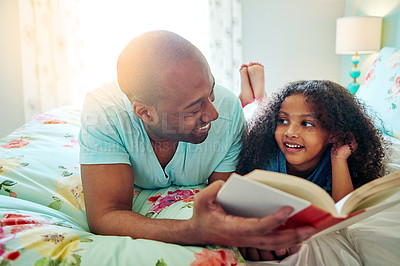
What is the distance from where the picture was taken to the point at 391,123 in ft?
4.66

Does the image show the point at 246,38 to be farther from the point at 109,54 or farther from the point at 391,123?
the point at 391,123

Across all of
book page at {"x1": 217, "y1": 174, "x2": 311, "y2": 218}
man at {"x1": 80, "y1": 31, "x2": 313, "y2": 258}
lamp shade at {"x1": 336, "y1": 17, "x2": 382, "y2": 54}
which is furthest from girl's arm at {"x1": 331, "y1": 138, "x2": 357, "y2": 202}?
lamp shade at {"x1": 336, "y1": 17, "x2": 382, "y2": 54}

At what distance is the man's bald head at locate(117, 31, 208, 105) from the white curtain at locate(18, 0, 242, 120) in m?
2.33

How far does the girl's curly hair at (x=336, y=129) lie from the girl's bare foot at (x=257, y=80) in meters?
0.58

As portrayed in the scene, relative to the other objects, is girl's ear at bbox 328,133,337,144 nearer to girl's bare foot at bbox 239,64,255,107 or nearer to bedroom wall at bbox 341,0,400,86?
girl's bare foot at bbox 239,64,255,107

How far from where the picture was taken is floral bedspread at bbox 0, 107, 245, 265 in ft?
2.23

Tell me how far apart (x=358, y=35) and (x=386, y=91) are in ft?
3.74

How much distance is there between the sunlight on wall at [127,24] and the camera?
3.26 metres

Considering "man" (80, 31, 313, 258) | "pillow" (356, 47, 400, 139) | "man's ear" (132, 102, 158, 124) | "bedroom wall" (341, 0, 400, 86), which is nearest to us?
"man" (80, 31, 313, 258)

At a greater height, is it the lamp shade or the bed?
the lamp shade

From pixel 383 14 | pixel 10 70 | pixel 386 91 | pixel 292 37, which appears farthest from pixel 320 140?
pixel 10 70

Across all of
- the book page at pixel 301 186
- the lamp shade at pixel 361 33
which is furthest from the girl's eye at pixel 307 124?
the lamp shade at pixel 361 33

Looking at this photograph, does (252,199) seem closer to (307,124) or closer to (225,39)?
(307,124)

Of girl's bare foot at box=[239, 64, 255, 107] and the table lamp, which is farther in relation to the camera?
the table lamp
